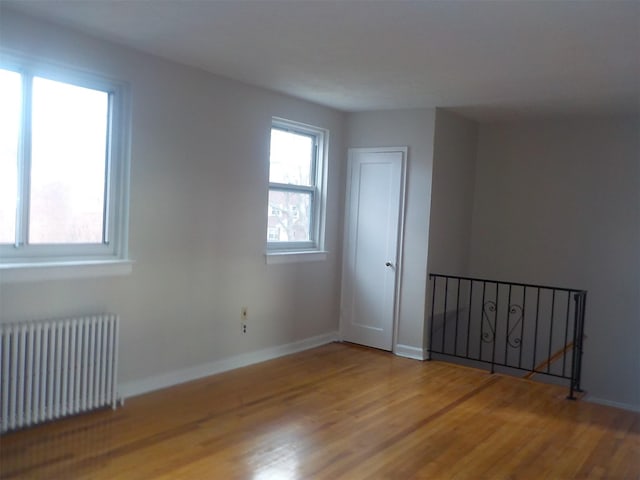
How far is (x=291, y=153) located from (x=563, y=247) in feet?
9.98

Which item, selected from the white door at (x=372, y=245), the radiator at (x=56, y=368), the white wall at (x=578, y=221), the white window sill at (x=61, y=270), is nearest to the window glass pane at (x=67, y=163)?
the white window sill at (x=61, y=270)

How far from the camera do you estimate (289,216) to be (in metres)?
5.48

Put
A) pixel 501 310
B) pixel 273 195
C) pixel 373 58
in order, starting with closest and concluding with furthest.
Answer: pixel 373 58, pixel 273 195, pixel 501 310

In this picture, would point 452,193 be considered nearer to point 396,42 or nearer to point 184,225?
point 396,42

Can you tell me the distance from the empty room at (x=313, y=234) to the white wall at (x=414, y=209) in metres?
0.02

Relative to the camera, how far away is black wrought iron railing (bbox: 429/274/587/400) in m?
5.77

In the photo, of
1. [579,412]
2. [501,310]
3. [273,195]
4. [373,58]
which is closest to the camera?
[373,58]

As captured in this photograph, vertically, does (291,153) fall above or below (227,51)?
below

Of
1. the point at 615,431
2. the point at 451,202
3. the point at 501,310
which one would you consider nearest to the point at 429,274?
the point at 451,202

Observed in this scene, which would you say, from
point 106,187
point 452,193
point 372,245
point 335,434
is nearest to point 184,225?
point 106,187

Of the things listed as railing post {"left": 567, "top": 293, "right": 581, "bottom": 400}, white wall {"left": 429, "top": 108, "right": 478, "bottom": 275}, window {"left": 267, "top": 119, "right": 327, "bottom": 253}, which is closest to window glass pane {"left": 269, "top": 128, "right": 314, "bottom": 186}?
window {"left": 267, "top": 119, "right": 327, "bottom": 253}

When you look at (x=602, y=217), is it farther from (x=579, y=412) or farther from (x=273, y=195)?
(x=273, y=195)

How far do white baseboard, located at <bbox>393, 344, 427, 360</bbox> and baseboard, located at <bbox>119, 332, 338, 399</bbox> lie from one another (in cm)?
76

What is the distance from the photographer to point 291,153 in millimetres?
5438
